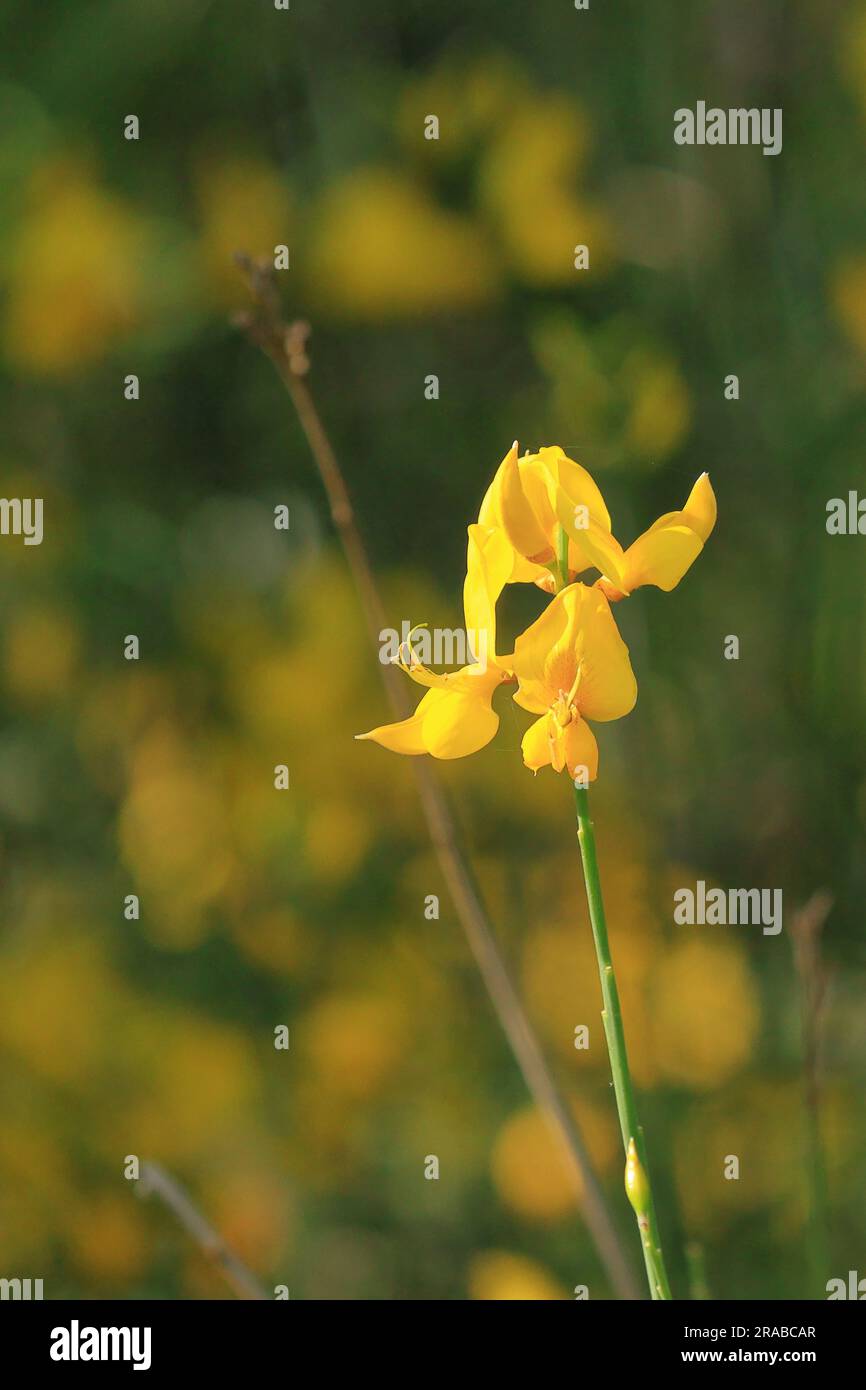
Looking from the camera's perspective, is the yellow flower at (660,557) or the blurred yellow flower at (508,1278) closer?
A: the yellow flower at (660,557)

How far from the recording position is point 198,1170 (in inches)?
44.7

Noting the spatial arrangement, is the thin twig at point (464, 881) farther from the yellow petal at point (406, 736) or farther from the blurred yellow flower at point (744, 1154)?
the blurred yellow flower at point (744, 1154)

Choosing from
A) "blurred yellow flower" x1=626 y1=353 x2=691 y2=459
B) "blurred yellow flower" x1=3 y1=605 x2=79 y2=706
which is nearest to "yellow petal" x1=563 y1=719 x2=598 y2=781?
"blurred yellow flower" x1=626 y1=353 x2=691 y2=459

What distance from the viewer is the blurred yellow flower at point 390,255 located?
3.85 feet

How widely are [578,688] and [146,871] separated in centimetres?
79

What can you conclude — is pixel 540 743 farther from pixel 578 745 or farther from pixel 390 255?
pixel 390 255

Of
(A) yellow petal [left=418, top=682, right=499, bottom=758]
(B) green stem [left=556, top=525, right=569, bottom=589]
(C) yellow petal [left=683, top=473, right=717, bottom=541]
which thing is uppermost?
(C) yellow petal [left=683, top=473, right=717, bottom=541]

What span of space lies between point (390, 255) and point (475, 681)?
0.85 m

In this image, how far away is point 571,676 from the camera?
0.38 meters

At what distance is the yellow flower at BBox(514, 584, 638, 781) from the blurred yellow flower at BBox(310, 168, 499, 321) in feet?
2.80

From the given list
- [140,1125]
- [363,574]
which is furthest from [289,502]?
[363,574]

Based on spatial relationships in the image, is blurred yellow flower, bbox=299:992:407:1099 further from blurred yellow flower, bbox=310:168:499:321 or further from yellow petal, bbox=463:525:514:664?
yellow petal, bbox=463:525:514:664

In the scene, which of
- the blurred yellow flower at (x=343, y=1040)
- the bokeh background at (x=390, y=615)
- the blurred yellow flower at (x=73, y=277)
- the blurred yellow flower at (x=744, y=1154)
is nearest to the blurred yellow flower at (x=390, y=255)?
the bokeh background at (x=390, y=615)

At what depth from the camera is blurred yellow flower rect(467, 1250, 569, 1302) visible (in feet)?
3.20
